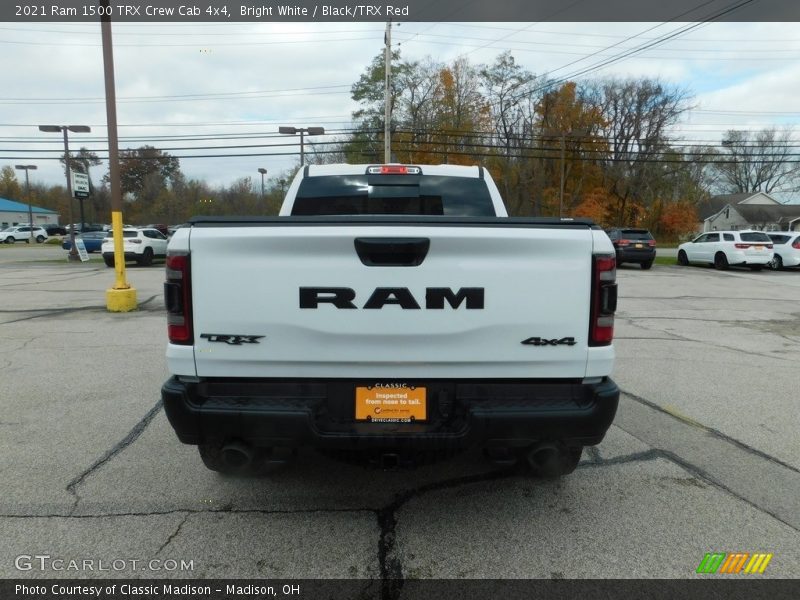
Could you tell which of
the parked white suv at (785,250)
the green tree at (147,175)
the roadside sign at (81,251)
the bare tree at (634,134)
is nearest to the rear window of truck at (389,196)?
the parked white suv at (785,250)

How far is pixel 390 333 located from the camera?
2539 mm

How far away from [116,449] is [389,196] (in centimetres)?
Result: 292

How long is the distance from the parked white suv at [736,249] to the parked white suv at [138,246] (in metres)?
24.0

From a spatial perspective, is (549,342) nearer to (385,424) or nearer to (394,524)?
(385,424)

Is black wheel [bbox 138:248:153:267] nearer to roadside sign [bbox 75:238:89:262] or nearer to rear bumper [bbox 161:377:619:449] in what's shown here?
roadside sign [bbox 75:238:89:262]

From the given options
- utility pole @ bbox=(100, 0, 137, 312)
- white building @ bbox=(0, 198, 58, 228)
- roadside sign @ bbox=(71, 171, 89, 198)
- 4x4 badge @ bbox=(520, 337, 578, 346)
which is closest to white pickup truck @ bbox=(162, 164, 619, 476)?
4x4 badge @ bbox=(520, 337, 578, 346)

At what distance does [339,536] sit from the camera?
9.29ft

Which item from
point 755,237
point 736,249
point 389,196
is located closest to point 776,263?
point 755,237

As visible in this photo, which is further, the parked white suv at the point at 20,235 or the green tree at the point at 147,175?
the green tree at the point at 147,175

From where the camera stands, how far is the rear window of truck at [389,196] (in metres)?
4.50

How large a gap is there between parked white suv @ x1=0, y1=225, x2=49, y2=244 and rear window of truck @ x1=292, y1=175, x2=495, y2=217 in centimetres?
6467

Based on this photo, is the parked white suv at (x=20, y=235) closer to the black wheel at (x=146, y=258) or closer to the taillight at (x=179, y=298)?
the black wheel at (x=146, y=258)

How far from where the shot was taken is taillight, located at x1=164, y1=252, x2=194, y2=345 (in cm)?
250

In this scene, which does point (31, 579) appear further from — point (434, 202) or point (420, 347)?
point (434, 202)
